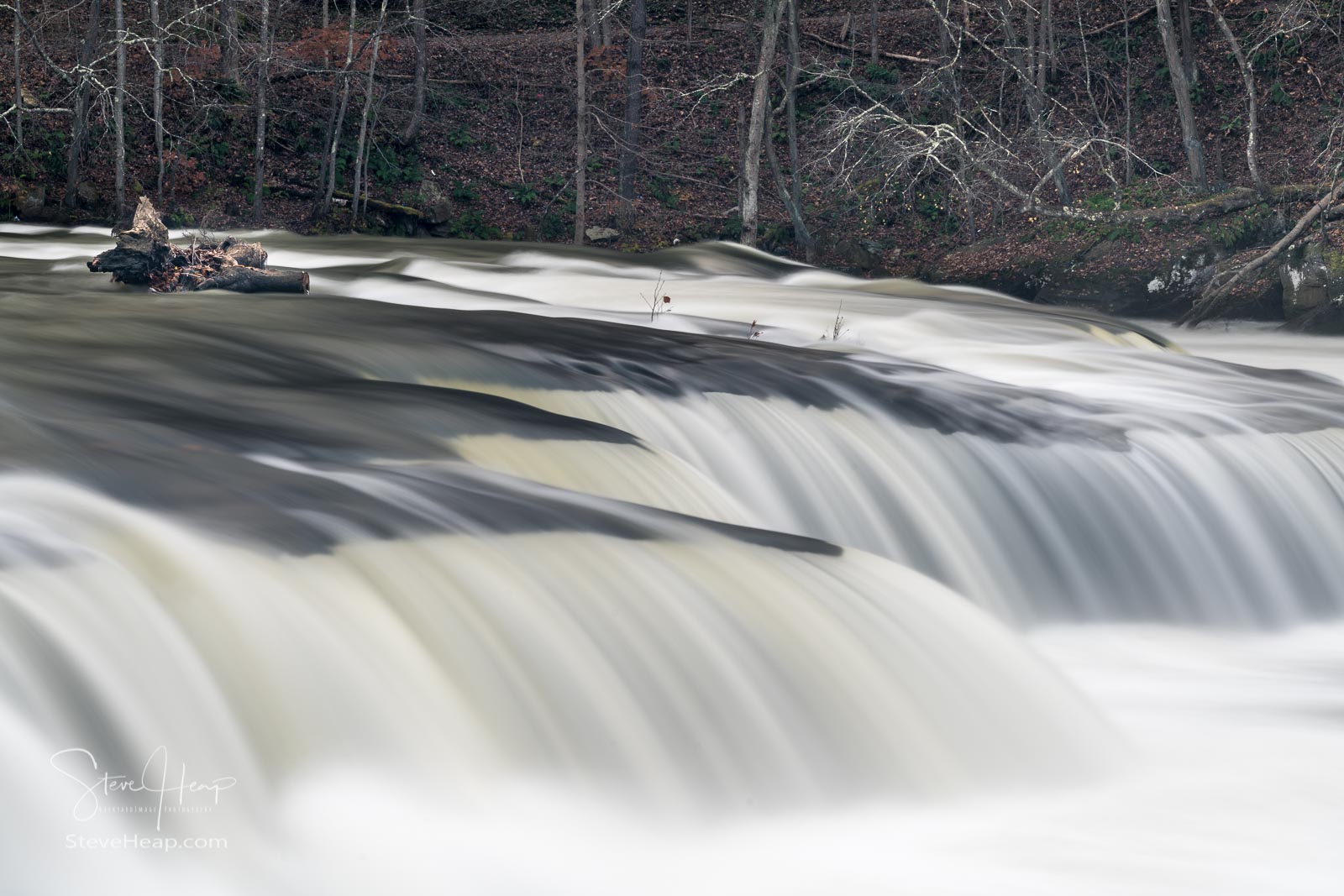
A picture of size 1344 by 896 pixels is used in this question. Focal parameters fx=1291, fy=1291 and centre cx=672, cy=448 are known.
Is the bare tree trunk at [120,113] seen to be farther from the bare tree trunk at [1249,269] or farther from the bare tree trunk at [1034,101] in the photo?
the bare tree trunk at [1249,269]

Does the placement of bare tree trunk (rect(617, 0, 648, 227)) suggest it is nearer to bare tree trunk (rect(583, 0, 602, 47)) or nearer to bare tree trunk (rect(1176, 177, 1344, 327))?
bare tree trunk (rect(583, 0, 602, 47))

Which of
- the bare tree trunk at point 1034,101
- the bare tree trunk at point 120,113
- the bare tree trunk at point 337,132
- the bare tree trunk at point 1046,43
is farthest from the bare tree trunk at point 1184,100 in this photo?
the bare tree trunk at point 120,113

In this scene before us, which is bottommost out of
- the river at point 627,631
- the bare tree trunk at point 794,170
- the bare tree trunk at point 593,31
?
the river at point 627,631

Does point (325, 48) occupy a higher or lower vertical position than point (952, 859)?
higher

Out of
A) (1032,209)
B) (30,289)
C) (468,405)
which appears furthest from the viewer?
(1032,209)

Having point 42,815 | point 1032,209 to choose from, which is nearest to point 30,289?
point 42,815

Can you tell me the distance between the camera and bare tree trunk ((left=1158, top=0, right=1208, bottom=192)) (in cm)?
1883

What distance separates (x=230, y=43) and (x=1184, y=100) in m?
16.3

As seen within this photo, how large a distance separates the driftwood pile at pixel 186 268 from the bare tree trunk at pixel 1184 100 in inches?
555

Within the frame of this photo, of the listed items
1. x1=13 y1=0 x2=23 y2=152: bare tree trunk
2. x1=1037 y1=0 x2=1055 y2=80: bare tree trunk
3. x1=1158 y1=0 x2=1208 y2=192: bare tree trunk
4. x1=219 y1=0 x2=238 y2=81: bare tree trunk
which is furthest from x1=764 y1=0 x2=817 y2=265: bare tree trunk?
→ x1=13 y1=0 x2=23 y2=152: bare tree trunk

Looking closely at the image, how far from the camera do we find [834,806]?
3658mm

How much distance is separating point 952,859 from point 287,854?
68.1 inches

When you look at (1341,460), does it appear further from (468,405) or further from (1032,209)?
(1032,209)

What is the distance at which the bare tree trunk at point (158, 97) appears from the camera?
18.9m
